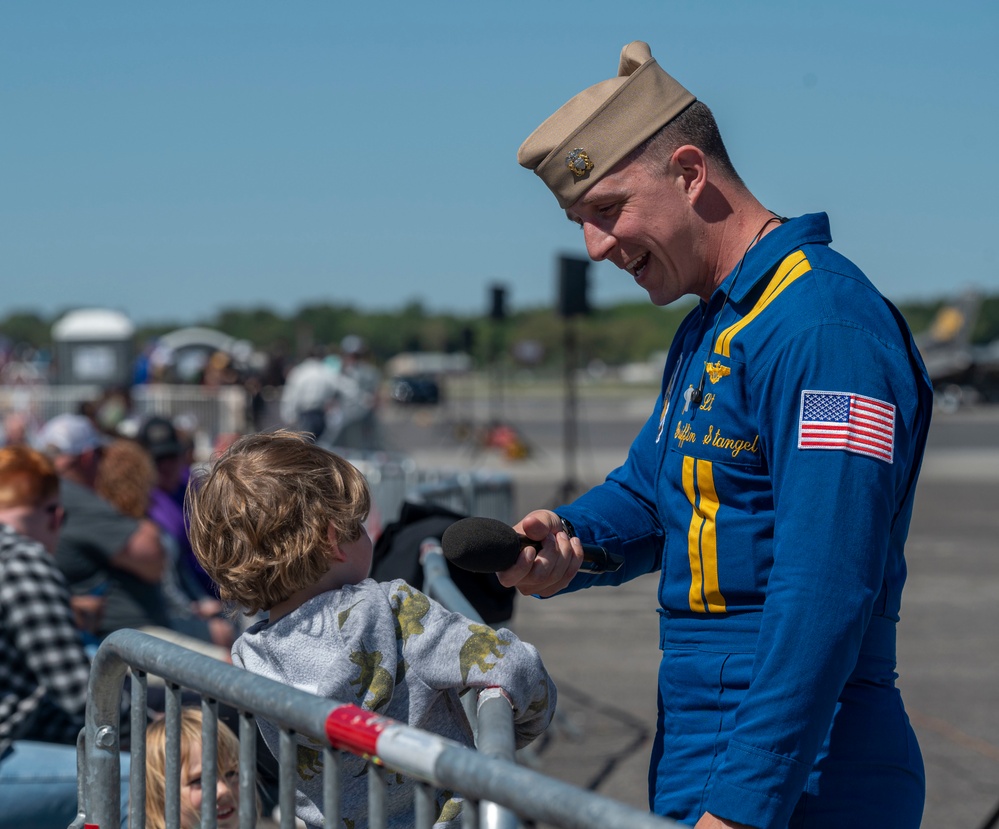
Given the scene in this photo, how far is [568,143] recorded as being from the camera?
1.95 m

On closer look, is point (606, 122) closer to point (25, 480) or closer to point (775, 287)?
point (775, 287)

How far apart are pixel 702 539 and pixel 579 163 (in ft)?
2.06

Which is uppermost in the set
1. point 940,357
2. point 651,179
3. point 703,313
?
point 651,179

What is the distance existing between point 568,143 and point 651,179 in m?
0.16

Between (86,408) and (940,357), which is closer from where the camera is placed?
(86,408)

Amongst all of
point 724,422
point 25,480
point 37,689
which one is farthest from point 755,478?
point 25,480

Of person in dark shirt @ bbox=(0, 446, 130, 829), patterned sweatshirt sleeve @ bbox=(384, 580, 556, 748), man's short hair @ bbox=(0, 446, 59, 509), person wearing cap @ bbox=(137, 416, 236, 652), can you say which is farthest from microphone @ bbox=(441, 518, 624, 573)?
person wearing cap @ bbox=(137, 416, 236, 652)

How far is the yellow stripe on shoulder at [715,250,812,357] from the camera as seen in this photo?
5.76 ft

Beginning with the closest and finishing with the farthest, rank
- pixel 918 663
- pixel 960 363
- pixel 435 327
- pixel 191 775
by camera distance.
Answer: pixel 191 775, pixel 918 663, pixel 960 363, pixel 435 327

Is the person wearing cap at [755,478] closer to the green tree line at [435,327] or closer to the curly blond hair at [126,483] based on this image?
the curly blond hair at [126,483]

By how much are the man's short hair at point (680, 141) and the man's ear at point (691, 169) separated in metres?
0.01

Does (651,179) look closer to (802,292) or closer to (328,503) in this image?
(802,292)

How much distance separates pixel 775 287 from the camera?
1771mm

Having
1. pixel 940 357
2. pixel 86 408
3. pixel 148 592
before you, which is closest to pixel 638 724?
pixel 148 592
